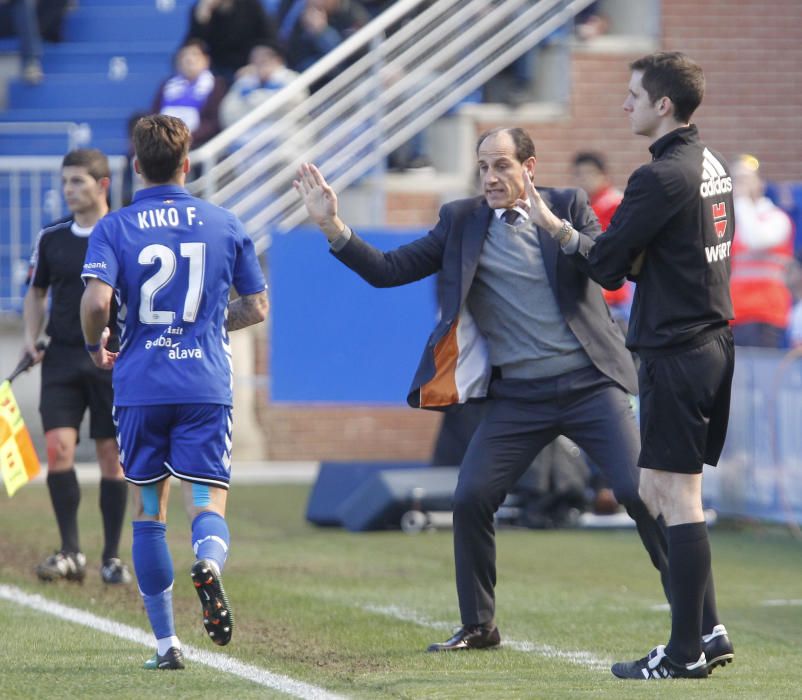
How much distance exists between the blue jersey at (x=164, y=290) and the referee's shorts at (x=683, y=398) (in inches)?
58.6

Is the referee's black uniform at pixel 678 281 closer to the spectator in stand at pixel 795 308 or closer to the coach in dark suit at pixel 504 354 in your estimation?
the coach in dark suit at pixel 504 354

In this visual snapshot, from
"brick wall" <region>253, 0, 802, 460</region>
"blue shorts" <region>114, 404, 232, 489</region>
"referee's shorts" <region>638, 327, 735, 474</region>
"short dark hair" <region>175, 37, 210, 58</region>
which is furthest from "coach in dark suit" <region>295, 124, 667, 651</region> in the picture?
"short dark hair" <region>175, 37, 210, 58</region>

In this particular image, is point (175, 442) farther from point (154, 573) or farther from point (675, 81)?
point (675, 81)

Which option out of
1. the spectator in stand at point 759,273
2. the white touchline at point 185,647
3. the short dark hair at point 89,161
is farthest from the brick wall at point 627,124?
the white touchline at point 185,647

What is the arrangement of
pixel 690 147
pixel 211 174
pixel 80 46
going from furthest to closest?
1. pixel 80 46
2. pixel 211 174
3. pixel 690 147

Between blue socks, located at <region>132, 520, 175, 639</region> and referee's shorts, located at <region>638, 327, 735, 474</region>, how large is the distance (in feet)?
5.63

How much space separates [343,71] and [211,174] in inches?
70.9

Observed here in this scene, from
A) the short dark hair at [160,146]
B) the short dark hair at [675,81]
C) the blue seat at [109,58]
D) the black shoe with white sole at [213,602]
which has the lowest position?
the black shoe with white sole at [213,602]

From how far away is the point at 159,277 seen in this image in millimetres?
5953

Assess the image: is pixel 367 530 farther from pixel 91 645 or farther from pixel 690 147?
pixel 690 147

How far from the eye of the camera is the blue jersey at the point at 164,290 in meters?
5.94

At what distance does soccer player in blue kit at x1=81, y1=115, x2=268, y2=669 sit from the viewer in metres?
5.94

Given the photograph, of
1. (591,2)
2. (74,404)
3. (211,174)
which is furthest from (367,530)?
(591,2)

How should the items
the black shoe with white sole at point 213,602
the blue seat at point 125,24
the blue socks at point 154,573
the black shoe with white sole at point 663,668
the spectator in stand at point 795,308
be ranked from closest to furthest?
A: the black shoe with white sole at point 213,602 < the black shoe with white sole at point 663,668 < the blue socks at point 154,573 < the spectator in stand at point 795,308 < the blue seat at point 125,24
